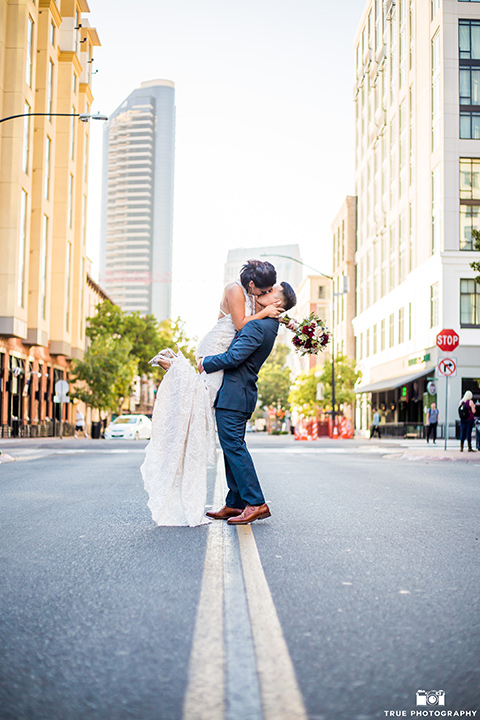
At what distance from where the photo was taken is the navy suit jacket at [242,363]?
20.1 feet

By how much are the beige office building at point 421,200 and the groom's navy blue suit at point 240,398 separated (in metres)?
35.0

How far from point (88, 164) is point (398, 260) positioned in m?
23.3

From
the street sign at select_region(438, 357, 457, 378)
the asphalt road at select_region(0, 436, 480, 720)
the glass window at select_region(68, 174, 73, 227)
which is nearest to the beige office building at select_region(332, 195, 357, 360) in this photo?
the glass window at select_region(68, 174, 73, 227)

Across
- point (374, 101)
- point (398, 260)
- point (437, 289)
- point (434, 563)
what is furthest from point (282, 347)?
point (434, 563)

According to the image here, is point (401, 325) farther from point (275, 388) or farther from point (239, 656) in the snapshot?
point (275, 388)

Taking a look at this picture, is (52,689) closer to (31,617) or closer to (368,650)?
(31,617)

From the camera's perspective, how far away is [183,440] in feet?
19.9

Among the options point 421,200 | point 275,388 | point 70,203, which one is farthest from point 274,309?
point 275,388

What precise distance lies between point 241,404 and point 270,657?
11.4 ft

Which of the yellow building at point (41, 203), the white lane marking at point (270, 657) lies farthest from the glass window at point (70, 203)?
the white lane marking at point (270, 657)

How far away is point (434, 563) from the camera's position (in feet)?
15.2

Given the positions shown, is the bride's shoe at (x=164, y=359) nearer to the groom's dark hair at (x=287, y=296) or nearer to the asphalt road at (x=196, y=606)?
the groom's dark hair at (x=287, y=296)

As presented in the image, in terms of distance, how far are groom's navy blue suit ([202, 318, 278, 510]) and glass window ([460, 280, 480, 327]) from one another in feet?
117

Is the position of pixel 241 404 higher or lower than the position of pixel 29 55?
lower
